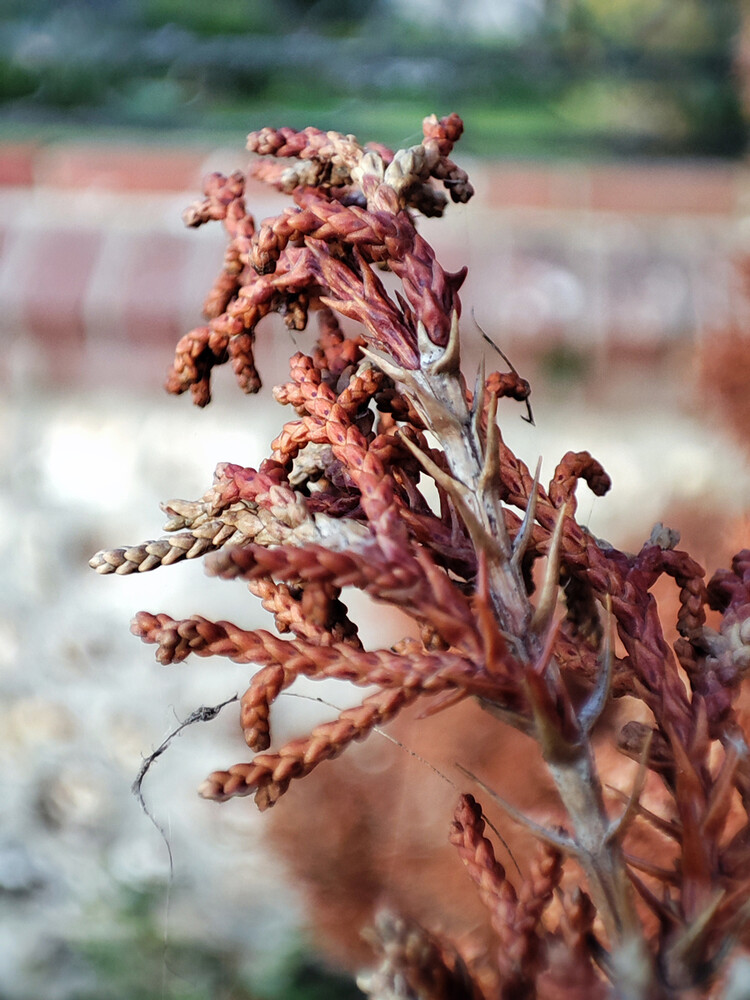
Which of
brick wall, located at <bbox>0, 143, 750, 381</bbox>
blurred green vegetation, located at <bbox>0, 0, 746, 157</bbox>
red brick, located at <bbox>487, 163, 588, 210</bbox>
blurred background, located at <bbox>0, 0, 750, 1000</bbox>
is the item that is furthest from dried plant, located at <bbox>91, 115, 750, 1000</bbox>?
blurred green vegetation, located at <bbox>0, 0, 746, 157</bbox>

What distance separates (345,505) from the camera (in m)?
0.28

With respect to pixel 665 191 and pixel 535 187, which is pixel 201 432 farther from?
pixel 665 191

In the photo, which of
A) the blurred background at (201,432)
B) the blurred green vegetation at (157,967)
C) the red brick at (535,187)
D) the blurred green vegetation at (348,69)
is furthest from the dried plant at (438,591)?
the blurred green vegetation at (348,69)

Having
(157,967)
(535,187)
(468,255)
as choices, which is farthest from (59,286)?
(157,967)

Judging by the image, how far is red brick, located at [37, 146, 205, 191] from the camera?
3.27ft

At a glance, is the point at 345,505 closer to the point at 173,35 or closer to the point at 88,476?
the point at 88,476

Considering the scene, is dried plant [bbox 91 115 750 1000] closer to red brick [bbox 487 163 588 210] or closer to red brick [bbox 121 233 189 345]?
red brick [bbox 121 233 189 345]

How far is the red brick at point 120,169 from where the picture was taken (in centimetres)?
100

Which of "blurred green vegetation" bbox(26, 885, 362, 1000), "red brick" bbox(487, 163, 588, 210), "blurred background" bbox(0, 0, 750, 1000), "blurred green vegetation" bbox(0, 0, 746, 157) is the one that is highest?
"blurred green vegetation" bbox(0, 0, 746, 157)

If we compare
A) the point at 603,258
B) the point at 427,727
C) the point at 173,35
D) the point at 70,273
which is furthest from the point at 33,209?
the point at 427,727

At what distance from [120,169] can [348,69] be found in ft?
1.25

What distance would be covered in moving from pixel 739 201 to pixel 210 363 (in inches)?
33.9

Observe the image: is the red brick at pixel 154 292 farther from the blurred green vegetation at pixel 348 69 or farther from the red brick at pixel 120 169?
the blurred green vegetation at pixel 348 69

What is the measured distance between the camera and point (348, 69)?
48.3 inches
